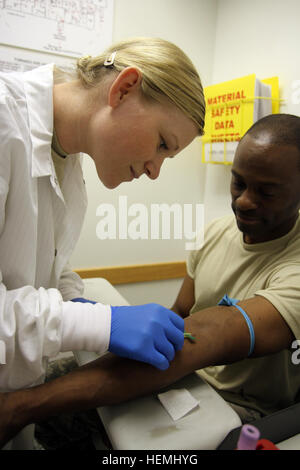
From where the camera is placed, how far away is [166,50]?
84 centimetres

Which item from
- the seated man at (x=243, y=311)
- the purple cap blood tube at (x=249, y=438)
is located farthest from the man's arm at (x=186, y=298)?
the purple cap blood tube at (x=249, y=438)

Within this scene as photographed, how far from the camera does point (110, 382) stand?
2.44ft

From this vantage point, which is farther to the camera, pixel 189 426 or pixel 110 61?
pixel 110 61

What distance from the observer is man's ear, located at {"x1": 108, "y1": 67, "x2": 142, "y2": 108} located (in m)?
0.79

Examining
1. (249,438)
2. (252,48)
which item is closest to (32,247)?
(249,438)

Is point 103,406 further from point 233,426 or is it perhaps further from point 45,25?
point 45,25

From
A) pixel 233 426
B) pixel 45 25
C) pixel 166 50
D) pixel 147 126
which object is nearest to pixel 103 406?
pixel 233 426

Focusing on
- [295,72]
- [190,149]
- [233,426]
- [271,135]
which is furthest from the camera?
[190,149]

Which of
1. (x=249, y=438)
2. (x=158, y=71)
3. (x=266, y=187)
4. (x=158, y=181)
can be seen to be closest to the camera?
(x=249, y=438)

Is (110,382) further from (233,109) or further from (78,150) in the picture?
(233,109)

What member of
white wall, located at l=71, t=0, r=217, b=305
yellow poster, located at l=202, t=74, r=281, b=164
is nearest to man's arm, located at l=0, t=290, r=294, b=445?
yellow poster, located at l=202, t=74, r=281, b=164

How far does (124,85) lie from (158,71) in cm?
9

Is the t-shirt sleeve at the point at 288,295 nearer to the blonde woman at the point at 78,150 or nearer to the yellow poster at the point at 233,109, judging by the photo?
the blonde woman at the point at 78,150

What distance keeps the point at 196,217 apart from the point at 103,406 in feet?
5.92
